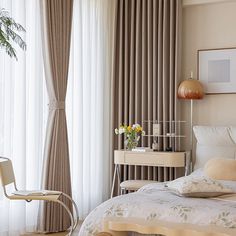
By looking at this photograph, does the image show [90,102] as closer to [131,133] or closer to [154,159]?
[131,133]

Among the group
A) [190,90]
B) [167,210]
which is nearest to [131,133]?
[190,90]

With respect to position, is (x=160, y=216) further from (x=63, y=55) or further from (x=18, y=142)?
(x=63, y=55)

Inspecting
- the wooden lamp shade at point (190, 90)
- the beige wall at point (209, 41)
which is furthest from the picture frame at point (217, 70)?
the wooden lamp shade at point (190, 90)

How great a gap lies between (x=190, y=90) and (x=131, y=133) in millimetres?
844

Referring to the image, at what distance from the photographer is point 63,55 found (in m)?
4.49

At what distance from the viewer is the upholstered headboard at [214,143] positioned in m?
4.65

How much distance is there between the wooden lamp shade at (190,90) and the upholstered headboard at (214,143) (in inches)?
14.6

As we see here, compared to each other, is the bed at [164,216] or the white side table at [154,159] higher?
the white side table at [154,159]

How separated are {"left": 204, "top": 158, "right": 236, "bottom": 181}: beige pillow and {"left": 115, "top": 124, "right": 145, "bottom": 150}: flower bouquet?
1.20 metres

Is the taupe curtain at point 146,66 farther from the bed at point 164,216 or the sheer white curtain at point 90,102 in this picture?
the bed at point 164,216

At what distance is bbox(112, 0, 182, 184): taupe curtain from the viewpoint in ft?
17.0

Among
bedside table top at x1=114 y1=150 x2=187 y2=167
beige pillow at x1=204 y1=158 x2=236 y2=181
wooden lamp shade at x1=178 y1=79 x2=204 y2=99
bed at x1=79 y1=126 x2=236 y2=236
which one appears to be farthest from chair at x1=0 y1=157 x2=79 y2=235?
wooden lamp shade at x1=178 y1=79 x2=204 y2=99

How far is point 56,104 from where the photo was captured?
4.41 meters

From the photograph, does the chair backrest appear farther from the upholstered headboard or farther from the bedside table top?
the upholstered headboard
